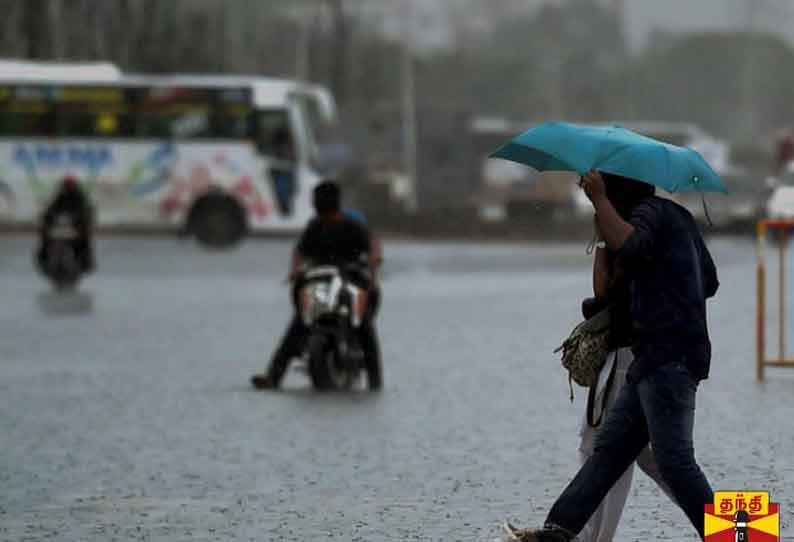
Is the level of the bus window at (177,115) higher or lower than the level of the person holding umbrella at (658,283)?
lower

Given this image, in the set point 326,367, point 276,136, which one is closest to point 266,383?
point 326,367

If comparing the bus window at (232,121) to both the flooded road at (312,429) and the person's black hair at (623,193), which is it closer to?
the flooded road at (312,429)

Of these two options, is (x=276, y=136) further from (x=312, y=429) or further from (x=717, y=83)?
(x=717, y=83)

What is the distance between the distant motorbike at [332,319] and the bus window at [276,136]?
29.7 metres

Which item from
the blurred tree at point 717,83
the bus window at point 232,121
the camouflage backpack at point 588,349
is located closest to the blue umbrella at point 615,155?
the camouflage backpack at point 588,349

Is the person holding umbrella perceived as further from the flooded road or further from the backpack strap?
the flooded road

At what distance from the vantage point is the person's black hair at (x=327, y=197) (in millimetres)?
16047

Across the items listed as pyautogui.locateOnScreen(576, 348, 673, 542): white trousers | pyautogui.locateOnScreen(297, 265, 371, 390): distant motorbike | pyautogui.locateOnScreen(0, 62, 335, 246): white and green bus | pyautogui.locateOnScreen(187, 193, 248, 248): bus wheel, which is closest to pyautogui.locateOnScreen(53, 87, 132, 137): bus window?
pyautogui.locateOnScreen(0, 62, 335, 246): white and green bus

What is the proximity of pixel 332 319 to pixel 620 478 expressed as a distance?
316 inches

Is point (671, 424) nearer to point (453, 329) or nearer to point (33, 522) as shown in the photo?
point (33, 522)

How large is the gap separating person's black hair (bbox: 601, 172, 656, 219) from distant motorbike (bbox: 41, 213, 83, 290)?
22865mm

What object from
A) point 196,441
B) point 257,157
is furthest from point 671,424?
point 257,157

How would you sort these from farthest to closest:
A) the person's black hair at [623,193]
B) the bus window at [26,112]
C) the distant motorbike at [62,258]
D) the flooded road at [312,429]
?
1. the bus window at [26,112]
2. the distant motorbike at [62,258]
3. the flooded road at [312,429]
4. the person's black hair at [623,193]

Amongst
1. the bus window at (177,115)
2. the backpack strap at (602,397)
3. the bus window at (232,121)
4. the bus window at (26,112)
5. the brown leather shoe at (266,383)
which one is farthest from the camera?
the bus window at (177,115)
